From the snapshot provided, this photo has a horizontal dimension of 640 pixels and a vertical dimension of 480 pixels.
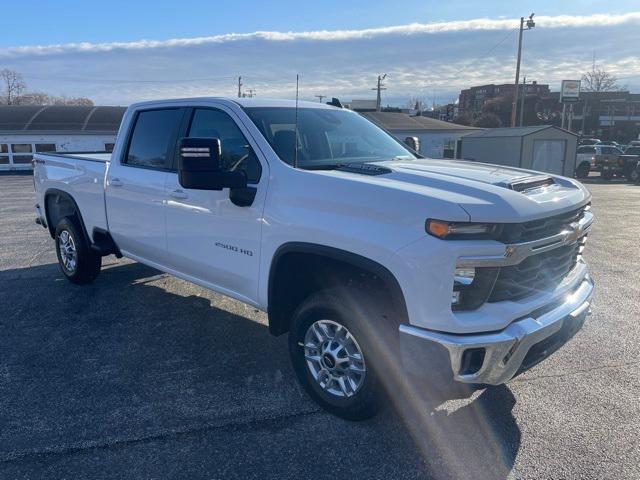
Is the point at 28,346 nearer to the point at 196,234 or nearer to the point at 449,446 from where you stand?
the point at 196,234

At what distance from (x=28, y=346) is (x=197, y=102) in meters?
2.56

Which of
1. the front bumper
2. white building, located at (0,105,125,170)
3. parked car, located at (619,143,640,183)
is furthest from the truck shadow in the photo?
white building, located at (0,105,125,170)

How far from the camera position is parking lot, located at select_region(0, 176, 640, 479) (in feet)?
9.63

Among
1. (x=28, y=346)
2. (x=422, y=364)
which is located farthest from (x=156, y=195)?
(x=422, y=364)

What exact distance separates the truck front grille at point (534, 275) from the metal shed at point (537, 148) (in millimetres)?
22930

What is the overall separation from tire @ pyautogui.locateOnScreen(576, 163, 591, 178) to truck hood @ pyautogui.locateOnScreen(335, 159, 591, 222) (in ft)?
92.6

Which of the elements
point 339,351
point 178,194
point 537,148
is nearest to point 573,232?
point 339,351

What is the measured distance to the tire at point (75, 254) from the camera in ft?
19.3

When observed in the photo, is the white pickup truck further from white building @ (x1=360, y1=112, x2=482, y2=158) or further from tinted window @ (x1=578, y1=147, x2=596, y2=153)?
white building @ (x1=360, y1=112, x2=482, y2=158)

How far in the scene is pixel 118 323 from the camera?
505cm

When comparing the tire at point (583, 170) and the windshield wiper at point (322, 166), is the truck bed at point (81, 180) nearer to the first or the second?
the windshield wiper at point (322, 166)

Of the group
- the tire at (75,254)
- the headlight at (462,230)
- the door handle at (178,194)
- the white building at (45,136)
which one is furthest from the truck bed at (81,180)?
the white building at (45,136)

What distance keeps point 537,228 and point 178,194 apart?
2.73 metres

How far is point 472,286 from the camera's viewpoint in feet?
8.89
